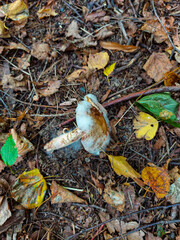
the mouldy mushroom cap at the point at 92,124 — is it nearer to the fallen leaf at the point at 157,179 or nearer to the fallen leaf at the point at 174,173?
the fallen leaf at the point at 157,179

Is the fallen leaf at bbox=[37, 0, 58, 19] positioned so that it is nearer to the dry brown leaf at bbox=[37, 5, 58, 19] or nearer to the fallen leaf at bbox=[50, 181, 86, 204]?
the dry brown leaf at bbox=[37, 5, 58, 19]

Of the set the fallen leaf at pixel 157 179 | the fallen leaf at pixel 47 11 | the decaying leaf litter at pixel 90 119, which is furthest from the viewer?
the fallen leaf at pixel 47 11

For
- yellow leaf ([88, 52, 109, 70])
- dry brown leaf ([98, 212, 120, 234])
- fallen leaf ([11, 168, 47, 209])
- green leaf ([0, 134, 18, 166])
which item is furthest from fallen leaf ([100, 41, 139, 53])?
dry brown leaf ([98, 212, 120, 234])

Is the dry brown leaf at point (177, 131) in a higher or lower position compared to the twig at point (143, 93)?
lower

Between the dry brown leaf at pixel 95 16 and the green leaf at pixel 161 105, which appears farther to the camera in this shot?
the dry brown leaf at pixel 95 16

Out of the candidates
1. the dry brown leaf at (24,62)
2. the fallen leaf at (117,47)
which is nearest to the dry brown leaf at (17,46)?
the dry brown leaf at (24,62)

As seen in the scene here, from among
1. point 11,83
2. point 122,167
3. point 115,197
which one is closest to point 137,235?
point 115,197

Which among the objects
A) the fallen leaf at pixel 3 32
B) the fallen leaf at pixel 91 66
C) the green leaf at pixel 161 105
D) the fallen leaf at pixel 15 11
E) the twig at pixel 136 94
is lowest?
the green leaf at pixel 161 105

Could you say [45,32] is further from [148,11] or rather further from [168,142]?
[168,142]
